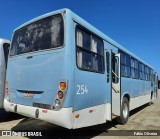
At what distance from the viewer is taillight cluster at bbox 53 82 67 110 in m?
5.51

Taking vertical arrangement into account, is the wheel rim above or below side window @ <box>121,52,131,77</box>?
below

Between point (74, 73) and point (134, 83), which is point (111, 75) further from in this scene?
point (134, 83)

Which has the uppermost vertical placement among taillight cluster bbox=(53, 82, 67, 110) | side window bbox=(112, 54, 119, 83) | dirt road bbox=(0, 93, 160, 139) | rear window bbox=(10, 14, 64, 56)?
rear window bbox=(10, 14, 64, 56)

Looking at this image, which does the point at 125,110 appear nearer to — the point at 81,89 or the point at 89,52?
the point at 89,52

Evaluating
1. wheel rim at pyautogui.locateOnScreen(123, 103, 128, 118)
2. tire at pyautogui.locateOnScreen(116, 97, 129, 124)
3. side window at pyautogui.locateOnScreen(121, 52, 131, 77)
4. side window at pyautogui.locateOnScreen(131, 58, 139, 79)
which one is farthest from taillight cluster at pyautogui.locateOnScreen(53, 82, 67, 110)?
side window at pyautogui.locateOnScreen(131, 58, 139, 79)

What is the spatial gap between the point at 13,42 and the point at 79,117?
3323 mm

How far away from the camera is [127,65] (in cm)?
1055

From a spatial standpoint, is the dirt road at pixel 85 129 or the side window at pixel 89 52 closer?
the side window at pixel 89 52

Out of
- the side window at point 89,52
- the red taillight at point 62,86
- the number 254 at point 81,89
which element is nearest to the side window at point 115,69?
the side window at point 89,52

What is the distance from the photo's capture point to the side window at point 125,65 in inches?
385

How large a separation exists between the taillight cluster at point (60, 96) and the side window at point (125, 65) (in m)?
4.53

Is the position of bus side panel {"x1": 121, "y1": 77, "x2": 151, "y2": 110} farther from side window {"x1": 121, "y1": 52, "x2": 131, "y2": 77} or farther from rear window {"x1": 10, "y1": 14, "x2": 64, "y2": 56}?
rear window {"x1": 10, "y1": 14, "x2": 64, "y2": 56}

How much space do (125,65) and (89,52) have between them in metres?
4.01

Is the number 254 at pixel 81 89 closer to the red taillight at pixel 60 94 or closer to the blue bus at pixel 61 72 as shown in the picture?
the blue bus at pixel 61 72
